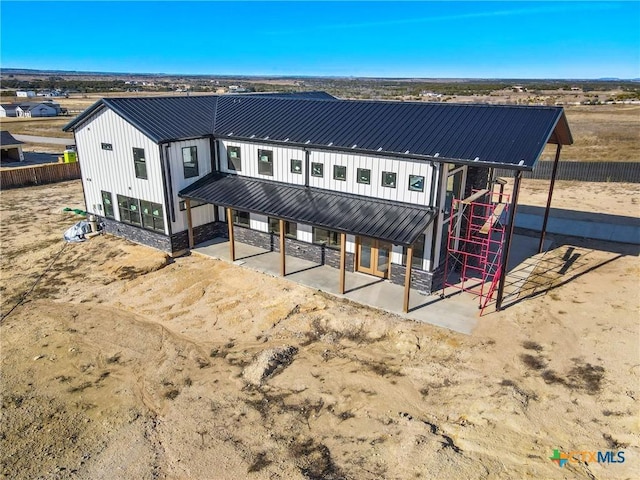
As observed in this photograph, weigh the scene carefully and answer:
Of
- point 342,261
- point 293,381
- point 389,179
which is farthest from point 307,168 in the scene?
point 293,381

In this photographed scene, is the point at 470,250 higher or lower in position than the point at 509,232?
lower

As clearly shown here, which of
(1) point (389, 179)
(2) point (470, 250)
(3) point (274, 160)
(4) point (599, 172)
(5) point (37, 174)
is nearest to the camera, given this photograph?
(1) point (389, 179)

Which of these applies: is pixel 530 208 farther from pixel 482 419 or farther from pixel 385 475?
pixel 385 475

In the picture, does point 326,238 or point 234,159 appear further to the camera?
point 234,159

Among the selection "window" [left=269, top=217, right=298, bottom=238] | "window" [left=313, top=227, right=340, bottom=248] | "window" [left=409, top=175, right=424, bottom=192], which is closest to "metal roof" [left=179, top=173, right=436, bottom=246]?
"window" [left=409, top=175, right=424, bottom=192]

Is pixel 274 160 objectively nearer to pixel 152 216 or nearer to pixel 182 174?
pixel 182 174

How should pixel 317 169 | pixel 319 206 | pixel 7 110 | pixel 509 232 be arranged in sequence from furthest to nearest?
pixel 7 110, pixel 317 169, pixel 319 206, pixel 509 232

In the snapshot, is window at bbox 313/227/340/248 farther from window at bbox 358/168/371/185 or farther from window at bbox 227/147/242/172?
window at bbox 227/147/242/172

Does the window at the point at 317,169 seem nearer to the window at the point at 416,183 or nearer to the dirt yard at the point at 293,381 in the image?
the window at the point at 416,183
